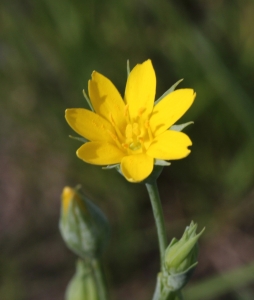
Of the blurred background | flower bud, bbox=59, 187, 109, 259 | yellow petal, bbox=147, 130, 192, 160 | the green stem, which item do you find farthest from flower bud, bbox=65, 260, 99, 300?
the blurred background

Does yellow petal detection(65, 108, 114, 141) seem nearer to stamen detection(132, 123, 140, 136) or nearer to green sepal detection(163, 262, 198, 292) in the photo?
stamen detection(132, 123, 140, 136)

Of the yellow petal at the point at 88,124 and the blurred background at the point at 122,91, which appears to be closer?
the yellow petal at the point at 88,124

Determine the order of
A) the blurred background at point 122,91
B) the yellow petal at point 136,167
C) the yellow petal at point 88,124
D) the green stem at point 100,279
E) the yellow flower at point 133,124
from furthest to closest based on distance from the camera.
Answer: the blurred background at point 122,91
the green stem at point 100,279
the yellow petal at point 88,124
the yellow flower at point 133,124
the yellow petal at point 136,167

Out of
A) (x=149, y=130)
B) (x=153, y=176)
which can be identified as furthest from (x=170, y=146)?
(x=149, y=130)

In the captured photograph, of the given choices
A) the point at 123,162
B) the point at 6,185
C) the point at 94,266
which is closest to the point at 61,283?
the point at 6,185

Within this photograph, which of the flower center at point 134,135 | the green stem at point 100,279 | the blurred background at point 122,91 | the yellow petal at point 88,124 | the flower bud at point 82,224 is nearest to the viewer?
A: the yellow petal at point 88,124

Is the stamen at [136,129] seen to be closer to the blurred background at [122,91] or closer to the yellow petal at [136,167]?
the yellow petal at [136,167]

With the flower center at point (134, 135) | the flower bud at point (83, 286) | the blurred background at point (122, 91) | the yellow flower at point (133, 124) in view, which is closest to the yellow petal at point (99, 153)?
the yellow flower at point (133, 124)
